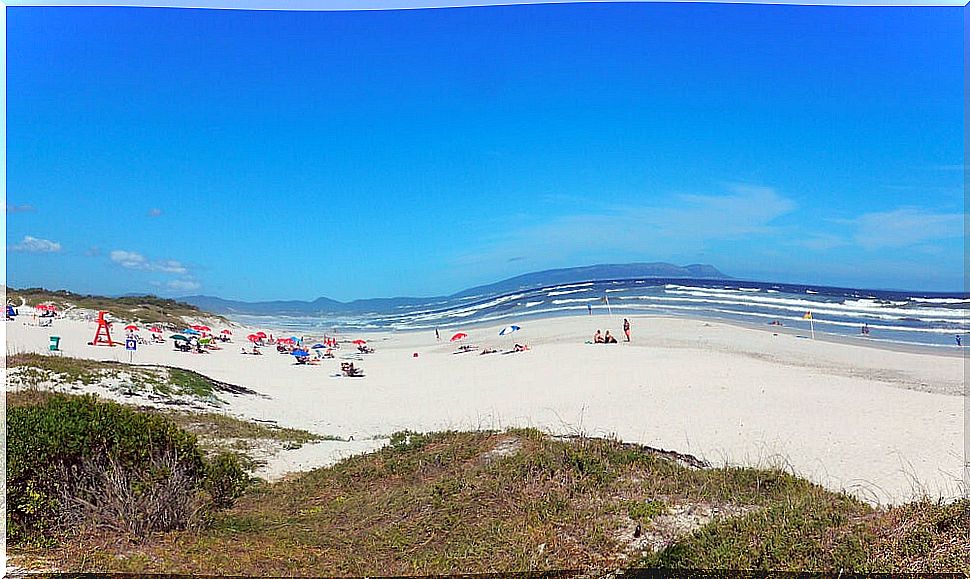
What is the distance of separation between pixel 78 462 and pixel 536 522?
7.65 feet

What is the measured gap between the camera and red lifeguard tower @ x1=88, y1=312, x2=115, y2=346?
5395 mm

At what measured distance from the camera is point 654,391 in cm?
502

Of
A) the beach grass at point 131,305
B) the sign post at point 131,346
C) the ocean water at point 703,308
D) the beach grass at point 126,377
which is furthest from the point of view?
the beach grass at point 126,377

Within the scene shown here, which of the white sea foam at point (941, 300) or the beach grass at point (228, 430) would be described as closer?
the white sea foam at point (941, 300)

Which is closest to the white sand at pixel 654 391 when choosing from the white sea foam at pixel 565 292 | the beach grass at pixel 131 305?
the white sea foam at pixel 565 292

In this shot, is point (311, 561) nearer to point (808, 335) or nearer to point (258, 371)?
point (258, 371)

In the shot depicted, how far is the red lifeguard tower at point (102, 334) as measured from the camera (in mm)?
5395

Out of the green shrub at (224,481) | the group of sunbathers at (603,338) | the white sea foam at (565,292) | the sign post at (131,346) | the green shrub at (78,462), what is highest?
the white sea foam at (565,292)

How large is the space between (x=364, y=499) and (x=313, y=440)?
1.11m

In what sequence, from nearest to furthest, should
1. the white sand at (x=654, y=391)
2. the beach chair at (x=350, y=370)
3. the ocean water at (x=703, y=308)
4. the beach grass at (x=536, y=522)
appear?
the beach grass at (x=536, y=522)
the white sand at (x=654, y=391)
the ocean water at (x=703, y=308)
the beach chair at (x=350, y=370)

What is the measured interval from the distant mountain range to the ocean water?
0.13ft

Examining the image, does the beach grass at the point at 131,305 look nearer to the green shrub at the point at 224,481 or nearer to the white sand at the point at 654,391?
the white sand at the point at 654,391

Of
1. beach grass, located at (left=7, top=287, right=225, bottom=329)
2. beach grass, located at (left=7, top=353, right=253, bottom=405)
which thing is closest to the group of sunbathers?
beach grass, located at (left=7, top=287, right=225, bottom=329)

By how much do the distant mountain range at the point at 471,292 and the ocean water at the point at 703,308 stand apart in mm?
40
